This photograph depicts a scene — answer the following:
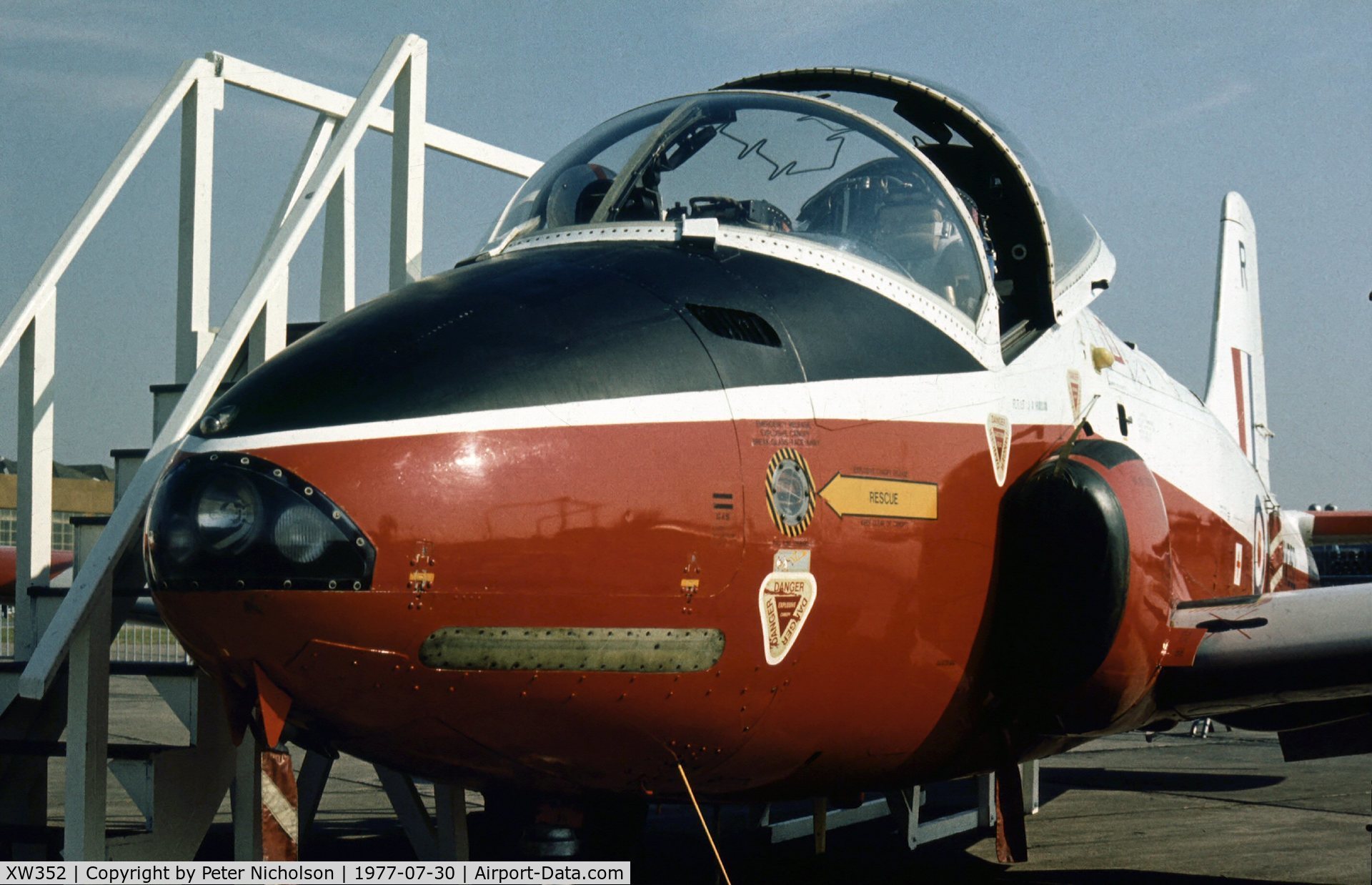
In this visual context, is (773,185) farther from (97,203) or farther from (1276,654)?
(97,203)

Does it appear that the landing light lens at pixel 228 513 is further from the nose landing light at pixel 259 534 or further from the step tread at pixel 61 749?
the step tread at pixel 61 749

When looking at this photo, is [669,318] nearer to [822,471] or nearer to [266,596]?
[822,471]

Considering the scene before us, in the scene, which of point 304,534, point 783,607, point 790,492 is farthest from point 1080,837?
point 304,534

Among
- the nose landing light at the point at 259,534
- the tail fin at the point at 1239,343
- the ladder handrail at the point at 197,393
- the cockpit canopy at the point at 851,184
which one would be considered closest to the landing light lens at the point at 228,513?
the nose landing light at the point at 259,534

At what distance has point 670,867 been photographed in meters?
8.61

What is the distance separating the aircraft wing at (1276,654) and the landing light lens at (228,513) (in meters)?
3.76

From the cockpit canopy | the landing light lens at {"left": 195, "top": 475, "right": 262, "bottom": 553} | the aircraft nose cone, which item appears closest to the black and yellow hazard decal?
the aircraft nose cone

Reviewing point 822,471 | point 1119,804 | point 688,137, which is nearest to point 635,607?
point 822,471

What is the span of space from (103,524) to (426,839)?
206 centimetres

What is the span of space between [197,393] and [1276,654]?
4.68 metres

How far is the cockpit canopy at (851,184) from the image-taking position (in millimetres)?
5047

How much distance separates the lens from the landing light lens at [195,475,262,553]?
11.3 ft

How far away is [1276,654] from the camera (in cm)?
563

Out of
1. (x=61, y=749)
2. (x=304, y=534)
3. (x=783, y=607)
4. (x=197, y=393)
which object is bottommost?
(x=61, y=749)
